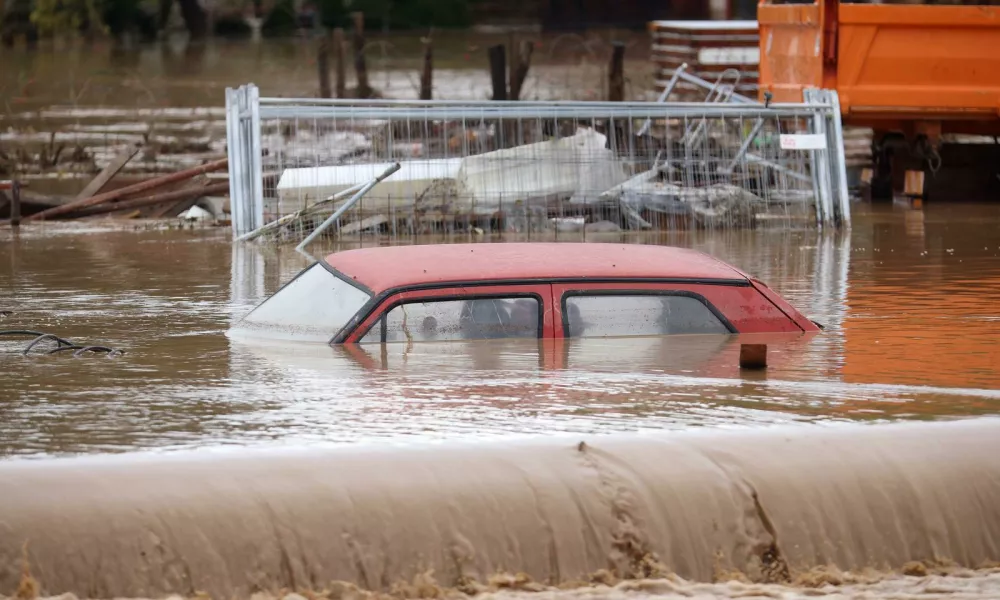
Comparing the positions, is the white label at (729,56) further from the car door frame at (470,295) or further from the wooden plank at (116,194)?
the car door frame at (470,295)

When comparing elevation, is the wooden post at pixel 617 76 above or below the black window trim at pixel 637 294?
above

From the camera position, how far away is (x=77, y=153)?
2438 cm

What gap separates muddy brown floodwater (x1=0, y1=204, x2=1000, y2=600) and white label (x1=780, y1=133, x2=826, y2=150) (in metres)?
7.90

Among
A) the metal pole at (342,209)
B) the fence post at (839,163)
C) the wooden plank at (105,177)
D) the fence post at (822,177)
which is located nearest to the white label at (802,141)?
the fence post at (822,177)

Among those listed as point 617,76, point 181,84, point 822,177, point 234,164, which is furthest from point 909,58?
point 181,84

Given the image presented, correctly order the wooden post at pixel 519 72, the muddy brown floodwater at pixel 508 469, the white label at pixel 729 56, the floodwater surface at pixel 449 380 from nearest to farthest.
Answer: the muddy brown floodwater at pixel 508 469, the floodwater surface at pixel 449 380, the white label at pixel 729 56, the wooden post at pixel 519 72

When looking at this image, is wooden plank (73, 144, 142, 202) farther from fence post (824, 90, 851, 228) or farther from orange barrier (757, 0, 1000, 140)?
orange barrier (757, 0, 1000, 140)

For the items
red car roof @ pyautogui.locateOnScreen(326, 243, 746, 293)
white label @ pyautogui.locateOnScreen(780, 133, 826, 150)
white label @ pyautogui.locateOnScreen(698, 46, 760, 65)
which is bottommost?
red car roof @ pyautogui.locateOnScreen(326, 243, 746, 293)

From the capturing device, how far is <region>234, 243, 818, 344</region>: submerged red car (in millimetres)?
9031

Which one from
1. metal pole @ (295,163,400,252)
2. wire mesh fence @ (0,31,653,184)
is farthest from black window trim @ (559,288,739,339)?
wire mesh fence @ (0,31,653,184)

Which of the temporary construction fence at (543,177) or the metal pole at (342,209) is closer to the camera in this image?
the metal pole at (342,209)

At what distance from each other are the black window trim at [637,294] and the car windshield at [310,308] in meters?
1.12

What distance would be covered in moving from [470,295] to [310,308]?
117 cm

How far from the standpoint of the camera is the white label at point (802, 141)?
58.2 ft
